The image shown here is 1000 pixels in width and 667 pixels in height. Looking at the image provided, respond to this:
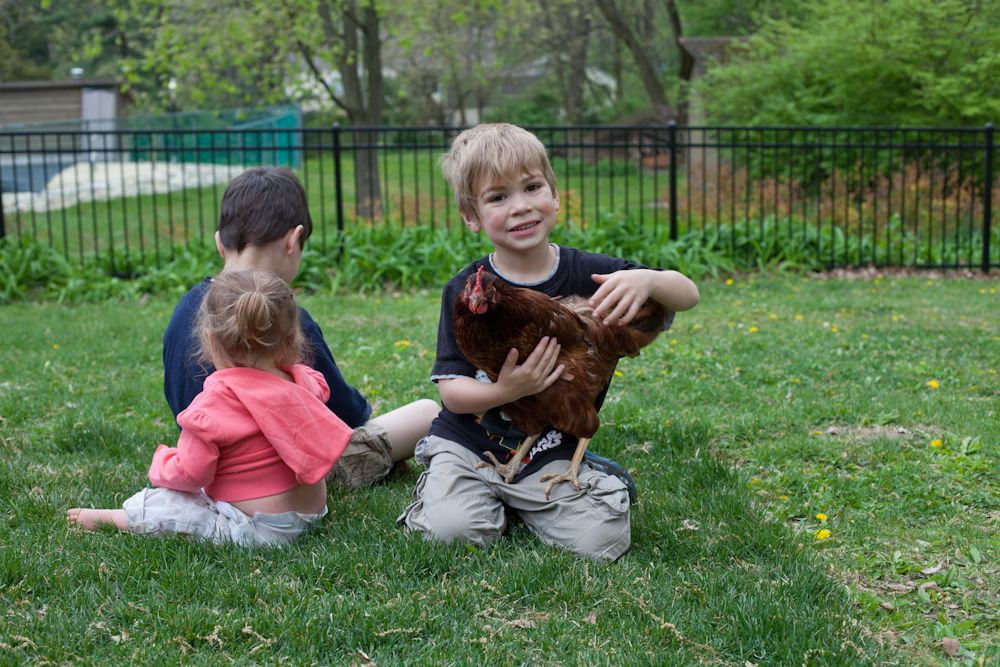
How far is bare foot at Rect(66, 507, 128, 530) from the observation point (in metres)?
3.62

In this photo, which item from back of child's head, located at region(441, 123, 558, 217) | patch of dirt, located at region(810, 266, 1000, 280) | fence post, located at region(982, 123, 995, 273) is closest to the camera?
back of child's head, located at region(441, 123, 558, 217)

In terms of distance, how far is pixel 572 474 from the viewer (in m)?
3.65

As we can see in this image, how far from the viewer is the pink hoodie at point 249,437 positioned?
336 cm

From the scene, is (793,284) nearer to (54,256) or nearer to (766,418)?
Result: (766,418)

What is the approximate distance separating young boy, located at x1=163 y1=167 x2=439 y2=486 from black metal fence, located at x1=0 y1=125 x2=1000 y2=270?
14.0 ft

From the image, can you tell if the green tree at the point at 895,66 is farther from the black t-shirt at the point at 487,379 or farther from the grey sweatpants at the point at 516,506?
the grey sweatpants at the point at 516,506

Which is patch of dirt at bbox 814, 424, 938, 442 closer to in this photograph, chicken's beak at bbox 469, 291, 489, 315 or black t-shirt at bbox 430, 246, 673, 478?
black t-shirt at bbox 430, 246, 673, 478

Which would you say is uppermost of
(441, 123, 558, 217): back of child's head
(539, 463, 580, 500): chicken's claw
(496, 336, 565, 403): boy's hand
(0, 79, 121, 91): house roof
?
(0, 79, 121, 91): house roof

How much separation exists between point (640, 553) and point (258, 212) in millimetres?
1987

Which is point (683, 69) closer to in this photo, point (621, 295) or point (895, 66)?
point (895, 66)

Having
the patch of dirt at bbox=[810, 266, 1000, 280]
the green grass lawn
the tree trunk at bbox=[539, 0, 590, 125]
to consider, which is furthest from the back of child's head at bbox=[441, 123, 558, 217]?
the tree trunk at bbox=[539, 0, 590, 125]

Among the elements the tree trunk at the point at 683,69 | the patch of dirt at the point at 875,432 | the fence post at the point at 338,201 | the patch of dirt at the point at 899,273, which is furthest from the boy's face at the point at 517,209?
the tree trunk at the point at 683,69

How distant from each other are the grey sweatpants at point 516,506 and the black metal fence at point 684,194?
190 inches

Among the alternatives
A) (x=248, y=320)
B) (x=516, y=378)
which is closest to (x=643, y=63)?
(x=516, y=378)
